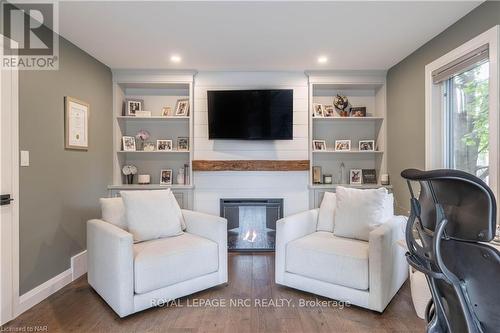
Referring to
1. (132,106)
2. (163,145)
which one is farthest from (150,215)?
(132,106)

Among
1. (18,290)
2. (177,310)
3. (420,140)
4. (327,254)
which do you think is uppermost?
(420,140)

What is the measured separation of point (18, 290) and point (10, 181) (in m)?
0.84

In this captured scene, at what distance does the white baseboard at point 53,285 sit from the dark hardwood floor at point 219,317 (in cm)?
5

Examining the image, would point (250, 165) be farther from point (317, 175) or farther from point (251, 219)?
point (317, 175)

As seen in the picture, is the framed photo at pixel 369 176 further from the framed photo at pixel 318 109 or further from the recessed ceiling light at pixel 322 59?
the recessed ceiling light at pixel 322 59

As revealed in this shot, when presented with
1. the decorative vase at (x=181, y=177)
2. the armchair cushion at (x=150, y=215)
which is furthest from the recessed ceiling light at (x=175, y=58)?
the armchair cushion at (x=150, y=215)

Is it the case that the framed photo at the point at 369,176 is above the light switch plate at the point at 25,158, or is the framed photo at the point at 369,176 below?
below

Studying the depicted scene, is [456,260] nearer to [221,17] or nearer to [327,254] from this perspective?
[327,254]

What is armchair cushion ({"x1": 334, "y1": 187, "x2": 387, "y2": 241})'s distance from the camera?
2406 millimetres

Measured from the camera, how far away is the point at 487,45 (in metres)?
1.99

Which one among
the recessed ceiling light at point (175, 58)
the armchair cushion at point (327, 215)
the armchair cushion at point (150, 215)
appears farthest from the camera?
the recessed ceiling light at point (175, 58)

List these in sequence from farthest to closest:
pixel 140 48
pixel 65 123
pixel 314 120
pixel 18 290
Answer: pixel 314 120 < pixel 140 48 < pixel 65 123 < pixel 18 290

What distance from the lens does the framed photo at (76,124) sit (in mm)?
2613

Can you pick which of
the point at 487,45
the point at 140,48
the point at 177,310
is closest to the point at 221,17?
the point at 140,48
